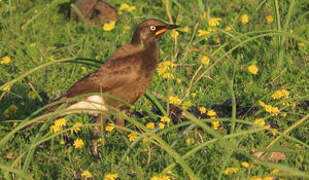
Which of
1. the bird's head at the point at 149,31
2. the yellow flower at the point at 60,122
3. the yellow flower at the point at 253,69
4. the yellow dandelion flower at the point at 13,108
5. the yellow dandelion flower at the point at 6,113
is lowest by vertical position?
the yellow dandelion flower at the point at 6,113

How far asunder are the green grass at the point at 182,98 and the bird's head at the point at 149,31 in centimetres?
23

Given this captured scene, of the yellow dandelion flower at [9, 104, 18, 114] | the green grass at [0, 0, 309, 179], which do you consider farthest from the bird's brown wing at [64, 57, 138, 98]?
the yellow dandelion flower at [9, 104, 18, 114]

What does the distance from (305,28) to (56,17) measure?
411 centimetres

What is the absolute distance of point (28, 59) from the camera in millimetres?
6406

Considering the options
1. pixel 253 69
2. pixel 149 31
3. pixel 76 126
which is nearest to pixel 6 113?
pixel 149 31

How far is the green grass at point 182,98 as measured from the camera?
11.0ft

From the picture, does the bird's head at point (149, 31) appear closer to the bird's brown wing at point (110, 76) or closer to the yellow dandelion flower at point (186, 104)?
the bird's brown wing at point (110, 76)

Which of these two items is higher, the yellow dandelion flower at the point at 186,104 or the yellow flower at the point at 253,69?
the yellow flower at the point at 253,69

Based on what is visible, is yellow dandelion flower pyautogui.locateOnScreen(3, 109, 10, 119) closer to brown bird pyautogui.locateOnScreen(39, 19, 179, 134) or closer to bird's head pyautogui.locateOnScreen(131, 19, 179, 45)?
brown bird pyautogui.locateOnScreen(39, 19, 179, 134)

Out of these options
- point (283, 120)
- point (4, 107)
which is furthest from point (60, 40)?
point (283, 120)

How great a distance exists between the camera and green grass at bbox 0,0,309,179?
11.0 ft

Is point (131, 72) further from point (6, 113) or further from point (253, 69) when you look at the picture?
point (6, 113)

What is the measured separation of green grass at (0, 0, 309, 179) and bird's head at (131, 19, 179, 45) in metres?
0.23

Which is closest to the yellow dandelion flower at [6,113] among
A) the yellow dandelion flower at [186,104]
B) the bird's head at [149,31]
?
the bird's head at [149,31]
